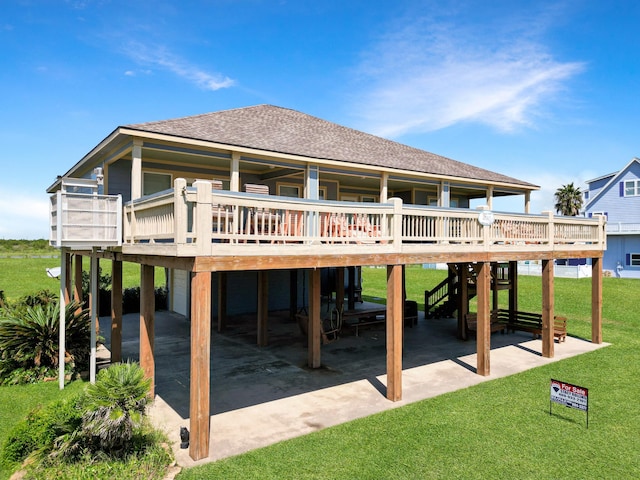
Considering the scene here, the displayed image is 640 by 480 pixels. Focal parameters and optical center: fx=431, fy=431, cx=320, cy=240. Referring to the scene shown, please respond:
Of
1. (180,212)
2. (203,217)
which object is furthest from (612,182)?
(180,212)

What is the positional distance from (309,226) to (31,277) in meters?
40.3

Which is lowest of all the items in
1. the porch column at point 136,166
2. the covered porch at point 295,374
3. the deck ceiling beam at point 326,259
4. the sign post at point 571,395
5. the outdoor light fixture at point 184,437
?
the covered porch at point 295,374

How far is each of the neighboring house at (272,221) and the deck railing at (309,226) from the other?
0.12 ft

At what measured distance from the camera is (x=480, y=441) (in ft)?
25.3

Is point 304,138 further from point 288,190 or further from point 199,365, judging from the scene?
point 199,365

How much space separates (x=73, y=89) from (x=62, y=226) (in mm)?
11547

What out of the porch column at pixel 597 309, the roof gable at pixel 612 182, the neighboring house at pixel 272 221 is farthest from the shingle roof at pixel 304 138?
the roof gable at pixel 612 182

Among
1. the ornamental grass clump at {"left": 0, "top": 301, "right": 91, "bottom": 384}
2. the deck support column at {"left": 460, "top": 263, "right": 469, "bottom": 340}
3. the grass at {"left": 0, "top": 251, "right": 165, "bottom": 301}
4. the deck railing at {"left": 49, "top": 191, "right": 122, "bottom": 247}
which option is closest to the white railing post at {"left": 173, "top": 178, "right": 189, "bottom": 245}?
the deck railing at {"left": 49, "top": 191, "right": 122, "bottom": 247}

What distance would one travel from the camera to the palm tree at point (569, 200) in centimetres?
5319

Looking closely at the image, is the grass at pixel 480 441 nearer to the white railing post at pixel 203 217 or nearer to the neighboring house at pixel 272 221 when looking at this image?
the neighboring house at pixel 272 221

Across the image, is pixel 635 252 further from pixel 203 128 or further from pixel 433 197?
pixel 203 128

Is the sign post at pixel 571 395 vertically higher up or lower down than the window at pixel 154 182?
lower down

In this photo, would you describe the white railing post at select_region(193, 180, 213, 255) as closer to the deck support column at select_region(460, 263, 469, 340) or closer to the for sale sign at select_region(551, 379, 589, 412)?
the for sale sign at select_region(551, 379, 589, 412)

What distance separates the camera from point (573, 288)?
98.0 ft
